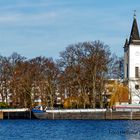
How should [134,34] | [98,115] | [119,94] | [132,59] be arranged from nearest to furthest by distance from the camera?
[98,115] < [119,94] < [132,59] < [134,34]

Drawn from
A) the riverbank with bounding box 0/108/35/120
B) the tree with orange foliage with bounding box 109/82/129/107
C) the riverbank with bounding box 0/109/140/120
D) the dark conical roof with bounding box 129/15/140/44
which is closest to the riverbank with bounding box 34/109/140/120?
the riverbank with bounding box 0/109/140/120

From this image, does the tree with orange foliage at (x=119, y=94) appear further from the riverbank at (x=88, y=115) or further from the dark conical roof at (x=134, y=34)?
the dark conical roof at (x=134, y=34)

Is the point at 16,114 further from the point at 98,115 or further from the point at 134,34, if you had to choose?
the point at 134,34

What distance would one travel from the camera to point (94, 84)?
106m

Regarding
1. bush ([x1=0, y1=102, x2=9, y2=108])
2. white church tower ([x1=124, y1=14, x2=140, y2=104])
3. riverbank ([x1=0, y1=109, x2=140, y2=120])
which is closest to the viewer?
riverbank ([x1=0, y1=109, x2=140, y2=120])

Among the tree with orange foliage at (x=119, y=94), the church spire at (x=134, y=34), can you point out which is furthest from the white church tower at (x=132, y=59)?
the tree with orange foliage at (x=119, y=94)

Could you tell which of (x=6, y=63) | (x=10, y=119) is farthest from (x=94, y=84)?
(x=6, y=63)

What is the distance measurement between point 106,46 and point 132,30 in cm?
2073

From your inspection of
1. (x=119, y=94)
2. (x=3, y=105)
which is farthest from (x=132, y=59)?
(x=3, y=105)

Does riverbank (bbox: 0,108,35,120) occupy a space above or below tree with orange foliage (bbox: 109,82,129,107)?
below

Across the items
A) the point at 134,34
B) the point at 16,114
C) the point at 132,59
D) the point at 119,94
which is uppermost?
the point at 134,34

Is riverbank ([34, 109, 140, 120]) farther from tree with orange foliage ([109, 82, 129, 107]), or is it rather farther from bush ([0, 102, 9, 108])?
bush ([0, 102, 9, 108])

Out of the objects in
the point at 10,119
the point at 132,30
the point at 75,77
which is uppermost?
the point at 132,30

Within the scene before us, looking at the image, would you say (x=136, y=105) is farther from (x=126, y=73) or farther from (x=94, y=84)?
(x=126, y=73)
